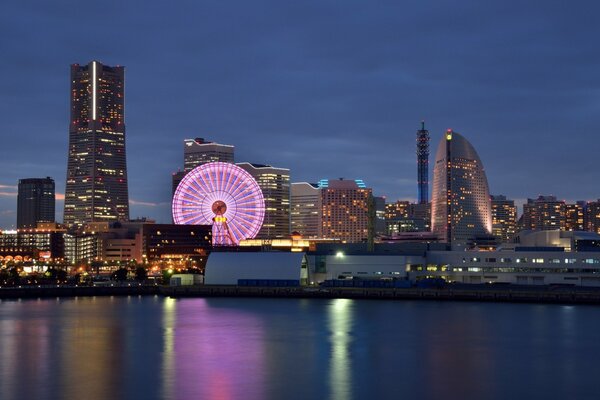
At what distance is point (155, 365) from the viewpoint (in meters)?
42.8

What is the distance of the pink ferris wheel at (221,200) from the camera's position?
112 m

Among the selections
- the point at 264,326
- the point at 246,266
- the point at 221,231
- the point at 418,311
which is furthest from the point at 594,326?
the point at 221,231

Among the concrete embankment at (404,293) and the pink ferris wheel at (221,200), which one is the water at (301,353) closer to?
the concrete embankment at (404,293)

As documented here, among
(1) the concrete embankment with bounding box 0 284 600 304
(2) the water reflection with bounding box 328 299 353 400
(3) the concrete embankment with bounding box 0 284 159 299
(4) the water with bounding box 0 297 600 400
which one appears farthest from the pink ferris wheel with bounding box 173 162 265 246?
(2) the water reflection with bounding box 328 299 353 400

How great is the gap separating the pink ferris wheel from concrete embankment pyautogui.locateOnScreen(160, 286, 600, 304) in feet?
56.1

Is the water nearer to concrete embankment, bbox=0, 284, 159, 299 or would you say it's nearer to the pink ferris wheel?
concrete embankment, bbox=0, 284, 159, 299

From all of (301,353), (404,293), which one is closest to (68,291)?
(404,293)

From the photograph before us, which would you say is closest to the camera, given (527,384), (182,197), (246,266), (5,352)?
(527,384)

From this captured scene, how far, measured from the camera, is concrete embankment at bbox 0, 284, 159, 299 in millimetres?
93188

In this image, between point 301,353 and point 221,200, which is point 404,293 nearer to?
point 221,200

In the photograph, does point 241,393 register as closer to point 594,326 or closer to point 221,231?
point 594,326

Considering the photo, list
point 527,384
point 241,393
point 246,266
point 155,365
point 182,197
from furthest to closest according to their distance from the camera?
point 182,197, point 246,266, point 155,365, point 527,384, point 241,393

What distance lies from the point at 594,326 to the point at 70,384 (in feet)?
119

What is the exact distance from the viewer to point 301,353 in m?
46.9
